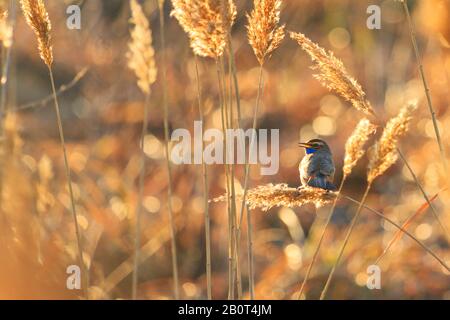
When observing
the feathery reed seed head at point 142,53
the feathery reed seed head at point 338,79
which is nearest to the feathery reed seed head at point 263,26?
the feathery reed seed head at point 338,79

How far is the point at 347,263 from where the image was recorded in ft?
17.4

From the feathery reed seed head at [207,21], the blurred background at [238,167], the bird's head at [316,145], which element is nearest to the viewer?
the feathery reed seed head at [207,21]

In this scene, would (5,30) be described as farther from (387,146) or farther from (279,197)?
(387,146)

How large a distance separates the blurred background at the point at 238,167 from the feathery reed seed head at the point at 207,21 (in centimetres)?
224

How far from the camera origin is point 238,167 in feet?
18.8

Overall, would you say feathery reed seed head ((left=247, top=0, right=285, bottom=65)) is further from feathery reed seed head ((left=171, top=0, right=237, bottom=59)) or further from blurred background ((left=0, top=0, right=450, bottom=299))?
blurred background ((left=0, top=0, right=450, bottom=299))

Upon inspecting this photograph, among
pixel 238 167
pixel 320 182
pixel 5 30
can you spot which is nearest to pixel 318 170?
pixel 320 182

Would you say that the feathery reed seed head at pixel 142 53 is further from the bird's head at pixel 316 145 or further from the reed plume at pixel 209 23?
the bird's head at pixel 316 145

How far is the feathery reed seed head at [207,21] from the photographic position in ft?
8.20

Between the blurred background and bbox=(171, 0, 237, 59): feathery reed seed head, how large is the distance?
2.24 meters

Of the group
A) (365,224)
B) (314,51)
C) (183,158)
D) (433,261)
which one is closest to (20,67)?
(183,158)

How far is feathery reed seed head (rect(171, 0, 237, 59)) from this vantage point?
8.20 feet

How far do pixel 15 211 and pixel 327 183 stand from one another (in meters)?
1.32

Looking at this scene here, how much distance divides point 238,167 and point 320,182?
96.2 inches
